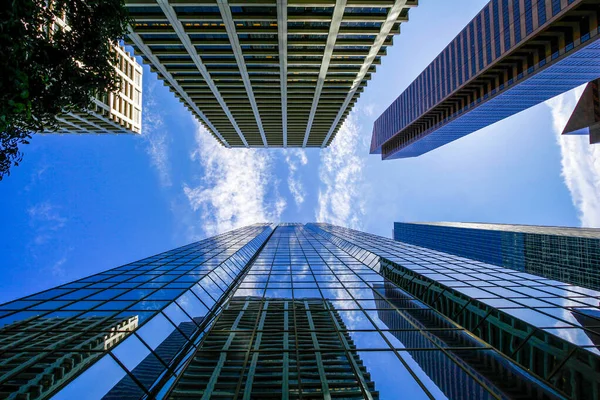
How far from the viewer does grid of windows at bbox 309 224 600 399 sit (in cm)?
1220

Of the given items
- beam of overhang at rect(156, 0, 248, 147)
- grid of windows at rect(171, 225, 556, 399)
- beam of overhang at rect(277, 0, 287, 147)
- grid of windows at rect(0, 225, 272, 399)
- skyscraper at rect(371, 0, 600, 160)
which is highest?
skyscraper at rect(371, 0, 600, 160)

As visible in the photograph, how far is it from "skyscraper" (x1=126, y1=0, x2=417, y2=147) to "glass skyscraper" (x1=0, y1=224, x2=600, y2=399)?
895 inches

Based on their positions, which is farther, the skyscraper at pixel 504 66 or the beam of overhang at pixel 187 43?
the skyscraper at pixel 504 66

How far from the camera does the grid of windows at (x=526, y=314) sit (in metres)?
12.2

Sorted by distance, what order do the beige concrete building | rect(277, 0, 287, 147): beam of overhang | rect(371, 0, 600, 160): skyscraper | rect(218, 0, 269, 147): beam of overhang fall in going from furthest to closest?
rect(371, 0, 600, 160): skyscraper < the beige concrete building < rect(218, 0, 269, 147): beam of overhang < rect(277, 0, 287, 147): beam of overhang

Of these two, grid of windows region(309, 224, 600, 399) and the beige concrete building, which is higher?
the beige concrete building

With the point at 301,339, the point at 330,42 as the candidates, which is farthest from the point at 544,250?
the point at 301,339

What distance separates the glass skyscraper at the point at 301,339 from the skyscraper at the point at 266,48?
74.5 feet

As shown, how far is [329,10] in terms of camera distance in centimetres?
3131

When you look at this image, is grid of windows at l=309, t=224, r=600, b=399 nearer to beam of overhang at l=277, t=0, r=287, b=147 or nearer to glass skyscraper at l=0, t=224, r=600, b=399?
glass skyscraper at l=0, t=224, r=600, b=399

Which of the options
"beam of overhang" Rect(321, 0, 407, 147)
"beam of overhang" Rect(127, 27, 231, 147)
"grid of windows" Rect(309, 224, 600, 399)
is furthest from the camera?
"beam of overhang" Rect(127, 27, 231, 147)

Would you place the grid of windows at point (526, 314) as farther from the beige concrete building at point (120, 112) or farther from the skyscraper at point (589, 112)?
the skyscraper at point (589, 112)

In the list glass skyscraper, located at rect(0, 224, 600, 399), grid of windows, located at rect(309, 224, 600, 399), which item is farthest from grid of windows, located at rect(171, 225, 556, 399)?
grid of windows, located at rect(309, 224, 600, 399)

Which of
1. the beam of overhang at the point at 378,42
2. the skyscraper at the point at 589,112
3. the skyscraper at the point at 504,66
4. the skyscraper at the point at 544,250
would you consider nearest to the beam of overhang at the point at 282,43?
the beam of overhang at the point at 378,42
